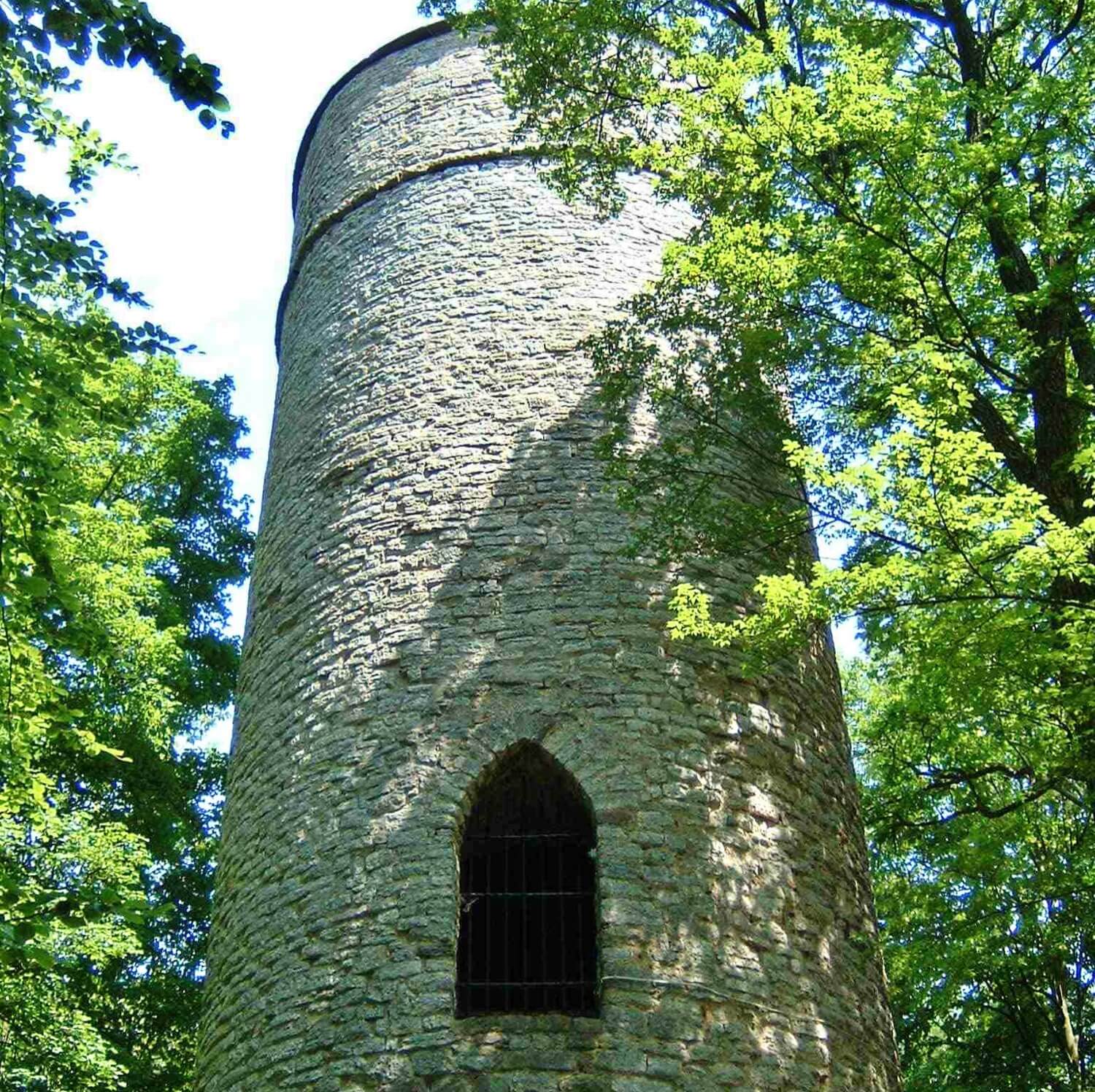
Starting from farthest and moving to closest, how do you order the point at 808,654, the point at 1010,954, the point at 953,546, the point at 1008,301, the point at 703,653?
1. the point at 1010,954
2. the point at 808,654
3. the point at 703,653
4. the point at 1008,301
5. the point at 953,546

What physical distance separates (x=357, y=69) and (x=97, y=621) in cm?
558

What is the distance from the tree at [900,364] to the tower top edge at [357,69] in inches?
30.6

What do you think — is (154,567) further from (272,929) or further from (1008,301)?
(1008,301)

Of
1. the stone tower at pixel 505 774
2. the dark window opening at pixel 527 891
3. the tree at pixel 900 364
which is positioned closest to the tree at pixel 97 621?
the stone tower at pixel 505 774

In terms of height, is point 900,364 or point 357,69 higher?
point 357,69

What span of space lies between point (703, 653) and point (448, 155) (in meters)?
4.78

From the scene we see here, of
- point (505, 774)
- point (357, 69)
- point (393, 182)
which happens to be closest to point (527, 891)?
point (505, 774)

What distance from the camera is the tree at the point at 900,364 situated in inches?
254

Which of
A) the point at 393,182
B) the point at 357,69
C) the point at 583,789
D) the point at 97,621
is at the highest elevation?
the point at 357,69

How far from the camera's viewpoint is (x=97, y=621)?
9.42 metres

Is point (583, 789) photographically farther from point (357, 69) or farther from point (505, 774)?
point (357, 69)

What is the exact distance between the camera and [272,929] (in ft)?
24.0

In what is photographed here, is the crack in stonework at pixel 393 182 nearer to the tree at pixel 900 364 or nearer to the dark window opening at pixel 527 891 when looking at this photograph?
the tree at pixel 900 364

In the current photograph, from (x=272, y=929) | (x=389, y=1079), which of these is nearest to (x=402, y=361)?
(x=272, y=929)
